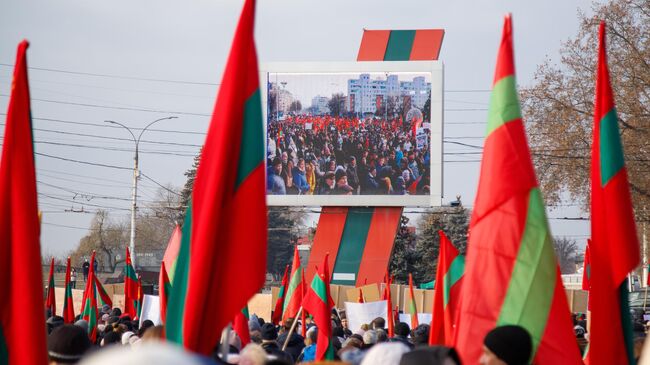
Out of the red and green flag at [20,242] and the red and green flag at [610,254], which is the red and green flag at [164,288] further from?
the red and green flag at [610,254]

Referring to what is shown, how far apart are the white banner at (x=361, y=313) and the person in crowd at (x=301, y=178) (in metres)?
21.6

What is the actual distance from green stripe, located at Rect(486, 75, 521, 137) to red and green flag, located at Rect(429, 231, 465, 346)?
2.11m

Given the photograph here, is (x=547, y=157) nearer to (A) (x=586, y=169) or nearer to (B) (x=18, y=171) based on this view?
(A) (x=586, y=169)

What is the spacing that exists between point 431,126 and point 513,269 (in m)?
33.3

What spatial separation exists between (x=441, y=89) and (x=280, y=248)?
152ft

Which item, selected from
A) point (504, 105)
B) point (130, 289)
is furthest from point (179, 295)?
point (130, 289)

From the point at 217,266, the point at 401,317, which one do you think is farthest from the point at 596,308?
the point at 401,317

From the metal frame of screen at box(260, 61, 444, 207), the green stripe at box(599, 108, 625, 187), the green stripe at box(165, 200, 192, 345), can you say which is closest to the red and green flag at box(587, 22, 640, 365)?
the green stripe at box(599, 108, 625, 187)

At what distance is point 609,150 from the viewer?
266 inches

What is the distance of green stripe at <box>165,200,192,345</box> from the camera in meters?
5.61

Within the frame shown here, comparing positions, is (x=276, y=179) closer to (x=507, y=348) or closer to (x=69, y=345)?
(x=69, y=345)

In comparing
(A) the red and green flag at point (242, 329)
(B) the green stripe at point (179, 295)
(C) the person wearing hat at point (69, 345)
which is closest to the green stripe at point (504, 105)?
(B) the green stripe at point (179, 295)

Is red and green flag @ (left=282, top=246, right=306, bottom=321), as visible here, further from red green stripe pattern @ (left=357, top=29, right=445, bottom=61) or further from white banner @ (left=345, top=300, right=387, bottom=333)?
red green stripe pattern @ (left=357, top=29, right=445, bottom=61)

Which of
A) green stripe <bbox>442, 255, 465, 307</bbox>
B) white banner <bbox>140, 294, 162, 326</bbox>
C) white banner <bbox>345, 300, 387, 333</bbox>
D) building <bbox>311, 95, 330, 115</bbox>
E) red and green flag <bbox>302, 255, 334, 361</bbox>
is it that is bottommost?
white banner <bbox>345, 300, 387, 333</bbox>
